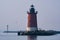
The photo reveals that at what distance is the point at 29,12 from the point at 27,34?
3.95 m

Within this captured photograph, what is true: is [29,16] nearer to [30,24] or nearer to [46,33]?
[30,24]

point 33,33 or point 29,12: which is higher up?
point 29,12

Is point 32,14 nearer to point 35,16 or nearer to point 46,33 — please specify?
point 35,16

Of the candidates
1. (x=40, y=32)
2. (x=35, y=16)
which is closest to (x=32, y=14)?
(x=35, y=16)

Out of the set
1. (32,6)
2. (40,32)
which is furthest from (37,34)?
(32,6)

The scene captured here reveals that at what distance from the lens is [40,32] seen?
199ft

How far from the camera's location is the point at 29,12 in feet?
194

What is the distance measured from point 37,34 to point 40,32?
33.2 inches

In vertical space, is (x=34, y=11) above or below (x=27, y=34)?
above

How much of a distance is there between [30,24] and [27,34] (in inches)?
87.6

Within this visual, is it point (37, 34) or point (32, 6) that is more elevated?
point (32, 6)

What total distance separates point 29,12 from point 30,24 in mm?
2354

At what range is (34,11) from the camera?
5950 cm

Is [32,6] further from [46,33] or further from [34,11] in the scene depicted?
[46,33]
